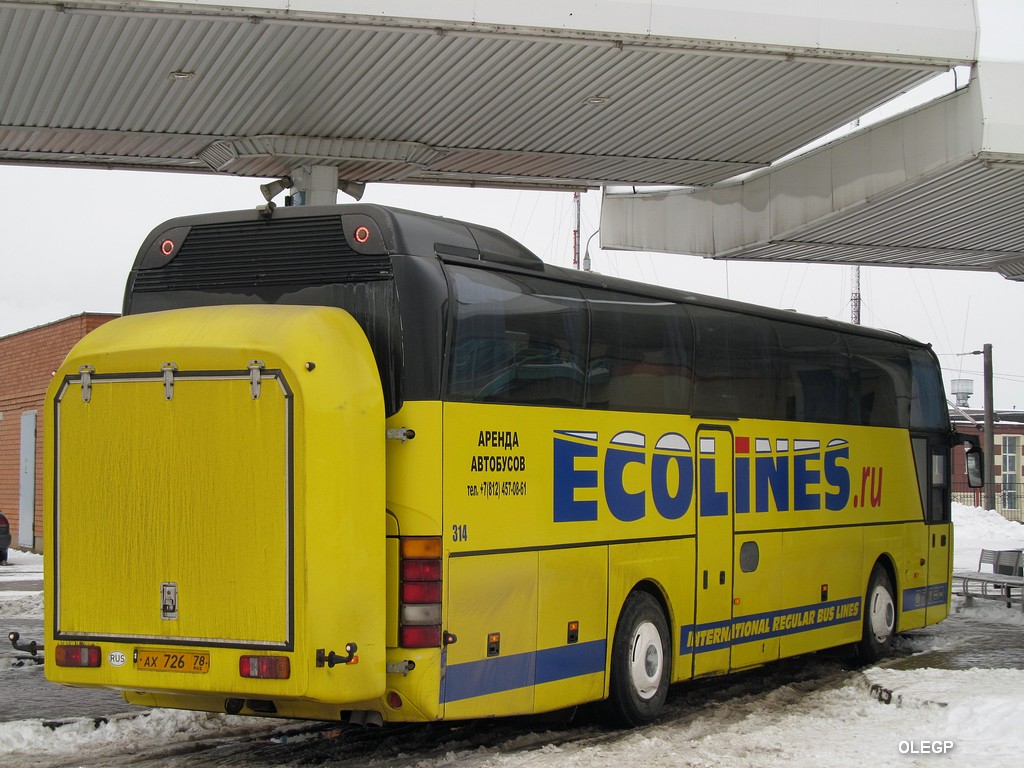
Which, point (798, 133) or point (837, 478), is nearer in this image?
point (837, 478)

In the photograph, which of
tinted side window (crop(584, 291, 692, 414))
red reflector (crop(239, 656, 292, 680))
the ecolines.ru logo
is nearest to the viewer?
red reflector (crop(239, 656, 292, 680))

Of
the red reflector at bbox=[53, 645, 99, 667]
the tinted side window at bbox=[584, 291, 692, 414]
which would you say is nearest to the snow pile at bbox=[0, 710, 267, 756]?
the red reflector at bbox=[53, 645, 99, 667]

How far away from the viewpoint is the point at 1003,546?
36.8 m

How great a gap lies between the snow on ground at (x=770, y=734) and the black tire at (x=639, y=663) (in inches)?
6.5

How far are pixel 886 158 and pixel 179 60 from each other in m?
10.8

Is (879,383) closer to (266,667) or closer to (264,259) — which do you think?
(264,259)

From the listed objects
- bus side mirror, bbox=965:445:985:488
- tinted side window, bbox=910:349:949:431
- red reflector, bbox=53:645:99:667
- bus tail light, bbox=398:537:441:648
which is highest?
tinted side window, bbox=910:349:949:431

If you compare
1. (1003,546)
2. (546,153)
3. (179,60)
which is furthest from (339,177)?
(1003,546)

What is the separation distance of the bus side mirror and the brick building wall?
21969 mm

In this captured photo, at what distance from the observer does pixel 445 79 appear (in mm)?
20188

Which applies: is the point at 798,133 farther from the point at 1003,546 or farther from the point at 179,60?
the point at 1003,546

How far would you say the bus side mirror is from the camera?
17438 mm

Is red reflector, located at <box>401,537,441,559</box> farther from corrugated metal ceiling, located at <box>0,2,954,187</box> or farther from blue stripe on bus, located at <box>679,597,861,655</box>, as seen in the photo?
corrugated metal ceiling, located at <box>0,2,954,187</box>

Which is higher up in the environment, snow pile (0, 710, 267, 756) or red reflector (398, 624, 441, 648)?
red reflector (398, 624, 441, 648)
